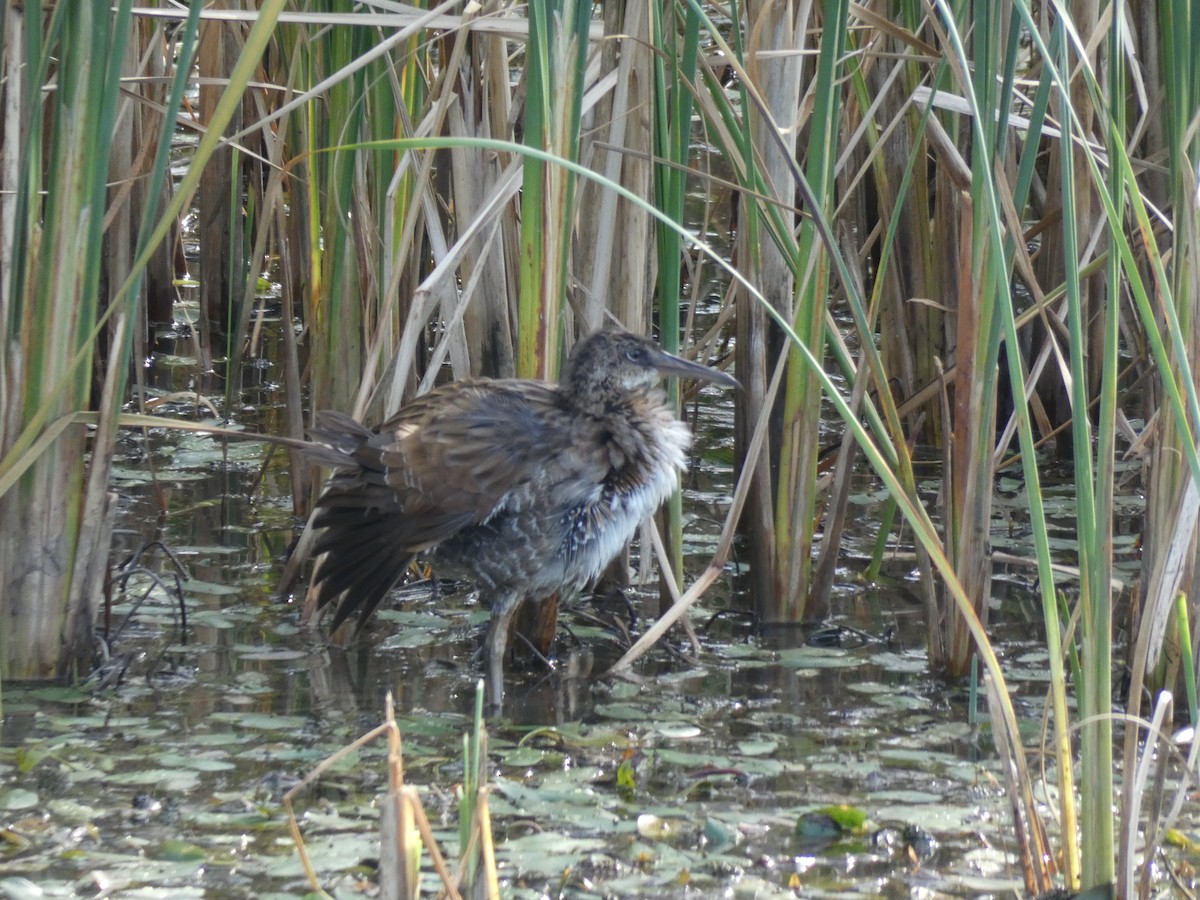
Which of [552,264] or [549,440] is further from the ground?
[552,264]

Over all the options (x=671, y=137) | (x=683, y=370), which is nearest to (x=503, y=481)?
(x=683, y=370)

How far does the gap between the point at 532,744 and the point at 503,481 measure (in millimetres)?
692

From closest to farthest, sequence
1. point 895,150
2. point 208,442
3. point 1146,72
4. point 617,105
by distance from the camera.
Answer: point 617,105 < point 1146,72 < point 895,150 < point 208,442

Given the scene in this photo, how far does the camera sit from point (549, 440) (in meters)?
4.12

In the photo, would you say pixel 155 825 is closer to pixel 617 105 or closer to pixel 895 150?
pixel 617 105

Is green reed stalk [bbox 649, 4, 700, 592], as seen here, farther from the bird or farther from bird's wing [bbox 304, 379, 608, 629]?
bird's wing [bbox 304, 379, 608, 629]

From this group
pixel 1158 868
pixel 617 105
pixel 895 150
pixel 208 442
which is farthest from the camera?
pixel 208 442

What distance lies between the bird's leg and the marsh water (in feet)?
0.23

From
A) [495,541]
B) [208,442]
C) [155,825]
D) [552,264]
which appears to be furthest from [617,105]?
[208,442]

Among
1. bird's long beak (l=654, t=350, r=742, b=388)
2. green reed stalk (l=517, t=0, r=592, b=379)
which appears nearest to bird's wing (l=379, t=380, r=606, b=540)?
green reed stalk (l=517, t=0, r=592, b=379)

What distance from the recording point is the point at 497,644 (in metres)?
4.25

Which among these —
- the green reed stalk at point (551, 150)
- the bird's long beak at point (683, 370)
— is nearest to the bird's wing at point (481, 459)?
the green reed stalk at point (551, 150)

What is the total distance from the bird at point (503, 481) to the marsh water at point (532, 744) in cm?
36

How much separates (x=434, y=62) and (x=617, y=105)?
1156 millimetres
